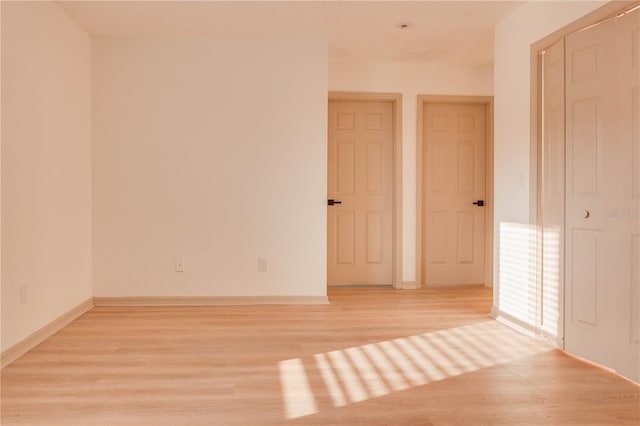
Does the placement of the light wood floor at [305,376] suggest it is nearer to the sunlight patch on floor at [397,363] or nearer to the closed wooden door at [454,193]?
the sunlight patch on floor at [397,363]

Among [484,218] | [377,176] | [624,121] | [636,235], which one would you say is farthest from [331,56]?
[636,235]

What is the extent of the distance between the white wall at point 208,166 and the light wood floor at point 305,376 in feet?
2.01

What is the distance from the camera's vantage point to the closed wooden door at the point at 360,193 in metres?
5.36

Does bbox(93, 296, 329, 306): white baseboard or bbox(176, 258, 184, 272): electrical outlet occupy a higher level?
bbox(176, 258, 184, 272): electrical outlet

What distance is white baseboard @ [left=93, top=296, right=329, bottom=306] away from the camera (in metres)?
4.41

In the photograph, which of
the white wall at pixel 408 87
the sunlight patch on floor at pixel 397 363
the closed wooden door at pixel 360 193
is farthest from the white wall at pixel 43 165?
the white wall at pixel 408 87

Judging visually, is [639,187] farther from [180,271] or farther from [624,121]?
[180,271]

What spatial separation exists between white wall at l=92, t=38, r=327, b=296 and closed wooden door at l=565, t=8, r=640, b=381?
2145 mm

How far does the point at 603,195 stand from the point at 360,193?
9.34 ft

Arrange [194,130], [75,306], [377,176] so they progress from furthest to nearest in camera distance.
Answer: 1. [377,176]
2. [194,130]
3. [75,306]

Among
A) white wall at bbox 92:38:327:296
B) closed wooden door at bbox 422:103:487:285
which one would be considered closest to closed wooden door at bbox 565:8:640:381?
white wall at bbox 92:38:327:296

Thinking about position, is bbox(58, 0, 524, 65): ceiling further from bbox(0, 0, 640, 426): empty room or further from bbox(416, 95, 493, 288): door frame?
bbox(416, 95, 493, 288): door frame

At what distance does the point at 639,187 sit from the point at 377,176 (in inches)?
120

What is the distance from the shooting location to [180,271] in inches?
176
